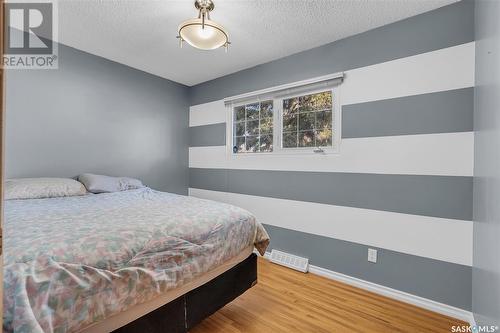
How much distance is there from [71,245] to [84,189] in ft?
5.81

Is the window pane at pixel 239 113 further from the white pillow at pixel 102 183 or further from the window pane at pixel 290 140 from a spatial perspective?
the white pillow at pixel 102 183

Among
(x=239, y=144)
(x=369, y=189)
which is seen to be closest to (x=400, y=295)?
(x=369, y=189)

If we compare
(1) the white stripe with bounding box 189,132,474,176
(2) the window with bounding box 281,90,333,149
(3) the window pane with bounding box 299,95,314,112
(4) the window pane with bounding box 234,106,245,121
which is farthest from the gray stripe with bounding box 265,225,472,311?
(4) the window pane with bounding box 234,106,245,121

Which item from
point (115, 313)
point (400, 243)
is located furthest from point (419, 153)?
point (115, 313)

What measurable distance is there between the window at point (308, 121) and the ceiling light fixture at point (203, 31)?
122cm

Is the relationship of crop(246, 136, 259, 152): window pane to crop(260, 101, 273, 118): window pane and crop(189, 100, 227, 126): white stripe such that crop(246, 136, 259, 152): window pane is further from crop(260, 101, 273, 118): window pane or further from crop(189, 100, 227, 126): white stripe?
crop(189, 100, 227, 126): white stripe

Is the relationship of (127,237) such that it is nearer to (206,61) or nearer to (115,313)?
(115,313)

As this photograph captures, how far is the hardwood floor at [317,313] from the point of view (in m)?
1.67

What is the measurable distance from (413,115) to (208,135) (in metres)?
2.63

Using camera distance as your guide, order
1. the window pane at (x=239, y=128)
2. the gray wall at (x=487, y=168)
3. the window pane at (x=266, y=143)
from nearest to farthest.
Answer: the gray wall at (x=487, y=168) → the window pane at (x=266, y=143) → the window pane at (x=239, y=128)

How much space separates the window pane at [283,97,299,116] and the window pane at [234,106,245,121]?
0.67m

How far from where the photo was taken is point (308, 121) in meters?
2.75

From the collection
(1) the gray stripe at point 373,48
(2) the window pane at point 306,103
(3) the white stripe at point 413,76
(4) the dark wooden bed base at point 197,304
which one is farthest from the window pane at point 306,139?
(4) the dark wooden bed base at point 197,304

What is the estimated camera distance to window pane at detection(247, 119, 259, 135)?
3209mm
